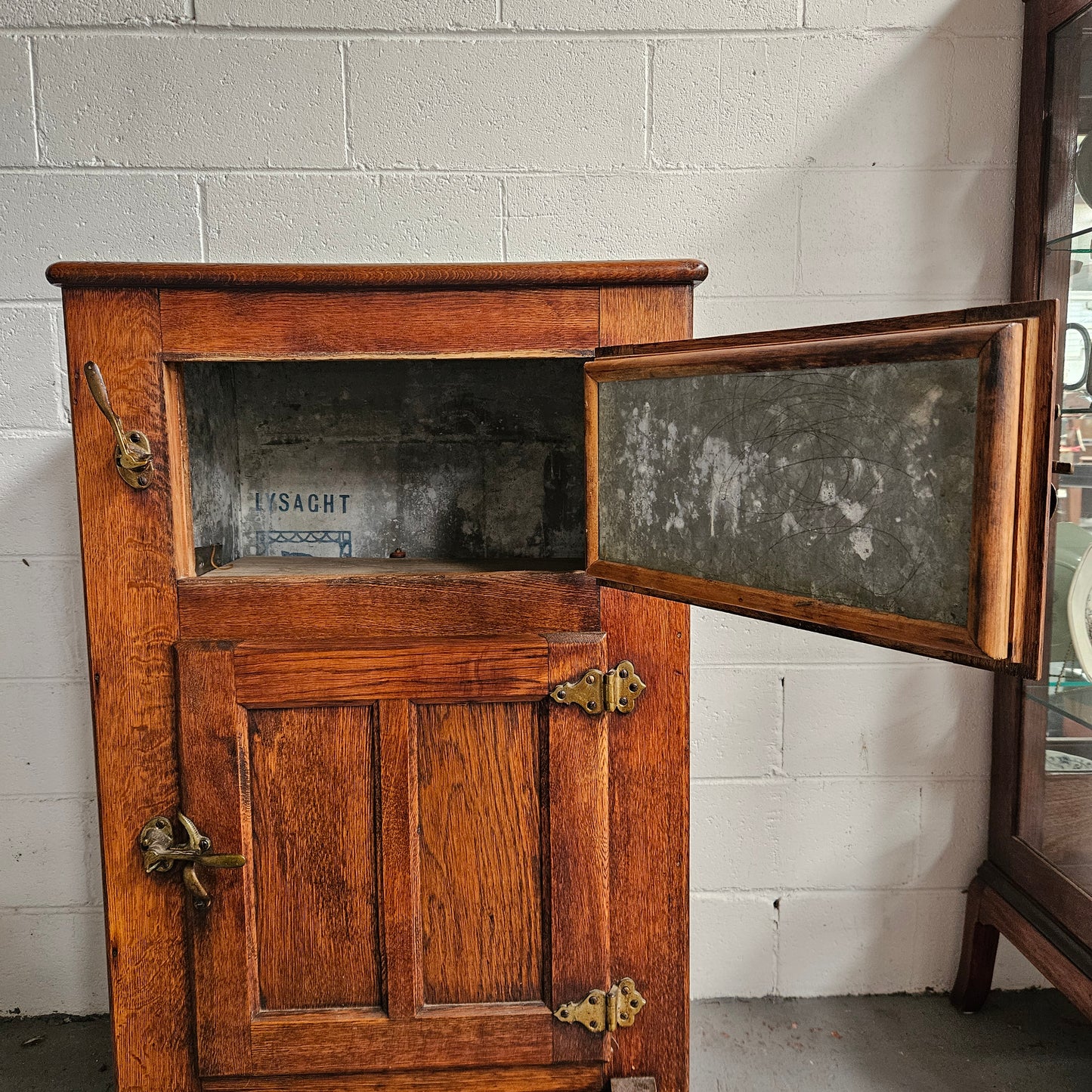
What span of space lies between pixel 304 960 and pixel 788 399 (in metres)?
0.91

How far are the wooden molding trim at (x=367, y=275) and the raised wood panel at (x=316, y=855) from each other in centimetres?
52

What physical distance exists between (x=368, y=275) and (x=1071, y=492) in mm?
1118

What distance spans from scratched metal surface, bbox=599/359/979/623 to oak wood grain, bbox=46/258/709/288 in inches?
5.6

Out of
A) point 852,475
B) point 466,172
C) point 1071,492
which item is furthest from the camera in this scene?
point 466,172

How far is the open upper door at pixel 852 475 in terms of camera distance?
650 millimetres

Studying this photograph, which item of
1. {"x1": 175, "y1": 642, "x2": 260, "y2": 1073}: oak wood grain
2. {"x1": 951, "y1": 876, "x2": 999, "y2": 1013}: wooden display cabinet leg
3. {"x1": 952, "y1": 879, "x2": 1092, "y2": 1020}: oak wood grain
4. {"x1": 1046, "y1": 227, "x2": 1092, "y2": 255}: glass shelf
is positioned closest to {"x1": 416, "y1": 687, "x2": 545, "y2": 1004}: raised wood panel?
{"x1": 175, "y1": 642, "x2": 260, "y2": 1073}: oak wood grain

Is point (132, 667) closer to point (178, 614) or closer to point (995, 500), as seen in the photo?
point (178, 614)

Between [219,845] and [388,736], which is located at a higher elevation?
[388,736]

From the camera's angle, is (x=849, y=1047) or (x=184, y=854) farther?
(x=849, y=1047)

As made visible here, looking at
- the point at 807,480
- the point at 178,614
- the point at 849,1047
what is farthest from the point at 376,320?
the point at 849,1047

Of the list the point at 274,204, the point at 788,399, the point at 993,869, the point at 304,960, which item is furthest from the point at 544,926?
the point at 274,204

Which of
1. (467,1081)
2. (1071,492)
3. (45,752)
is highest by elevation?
(1071,492)

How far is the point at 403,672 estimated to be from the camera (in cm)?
106

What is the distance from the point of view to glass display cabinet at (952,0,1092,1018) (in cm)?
132
